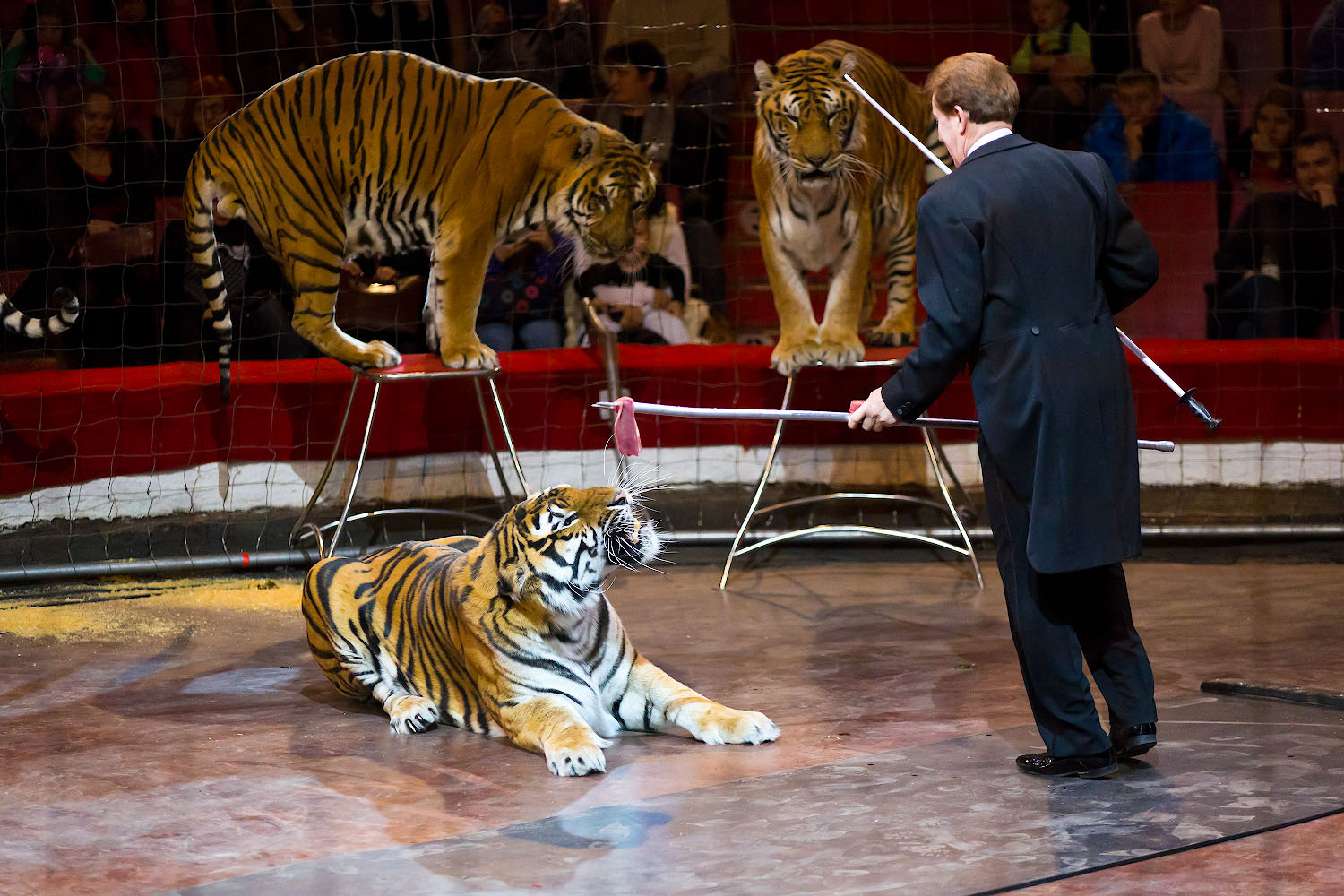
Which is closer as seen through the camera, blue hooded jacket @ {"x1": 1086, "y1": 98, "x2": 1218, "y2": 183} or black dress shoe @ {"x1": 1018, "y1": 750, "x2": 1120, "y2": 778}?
black dress shoe @ {"x1": 1018, "y1": 750, "x2": 1120, "y2": 778}

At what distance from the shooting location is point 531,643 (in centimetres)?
347

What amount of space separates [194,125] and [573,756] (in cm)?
386

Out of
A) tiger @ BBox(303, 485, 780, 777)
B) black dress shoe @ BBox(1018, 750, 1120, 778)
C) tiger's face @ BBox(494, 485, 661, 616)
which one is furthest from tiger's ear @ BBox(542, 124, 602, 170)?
black dress shoe @ BBox(1018, 750, 1120, 778)

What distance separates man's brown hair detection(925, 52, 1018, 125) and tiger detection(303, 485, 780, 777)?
1.12 meters

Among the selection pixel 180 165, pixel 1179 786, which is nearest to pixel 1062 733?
pixel 1179 786

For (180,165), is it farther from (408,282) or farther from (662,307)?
(662,307)

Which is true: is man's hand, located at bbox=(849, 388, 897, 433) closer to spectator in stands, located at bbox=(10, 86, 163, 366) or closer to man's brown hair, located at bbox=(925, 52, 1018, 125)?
man's brown hair, located at bbox=(925, 52, 1018, 125)

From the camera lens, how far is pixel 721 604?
17.1 feet

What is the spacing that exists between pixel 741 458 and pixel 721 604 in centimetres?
160

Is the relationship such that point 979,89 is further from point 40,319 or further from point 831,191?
point 40,319

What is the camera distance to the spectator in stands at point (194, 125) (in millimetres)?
6043

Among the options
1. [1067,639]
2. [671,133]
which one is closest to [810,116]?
[671,133]

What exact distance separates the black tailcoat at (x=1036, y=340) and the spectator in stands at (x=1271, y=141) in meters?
4.25

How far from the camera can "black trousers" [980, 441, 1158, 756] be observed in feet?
10.0
